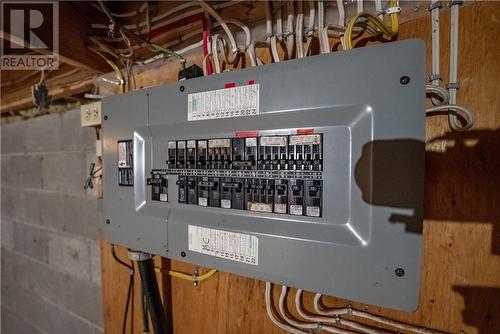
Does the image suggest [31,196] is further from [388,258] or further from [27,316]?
[388,258]

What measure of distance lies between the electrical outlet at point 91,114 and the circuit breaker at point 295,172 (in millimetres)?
372

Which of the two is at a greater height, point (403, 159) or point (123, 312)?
point (403, 159)

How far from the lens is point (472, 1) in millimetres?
509

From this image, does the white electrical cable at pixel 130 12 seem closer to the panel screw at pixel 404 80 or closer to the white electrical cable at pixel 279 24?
the white electrical cable at pixel 279 24

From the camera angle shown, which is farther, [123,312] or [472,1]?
[123,312]

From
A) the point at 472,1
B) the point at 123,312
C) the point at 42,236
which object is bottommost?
the point at 123,312

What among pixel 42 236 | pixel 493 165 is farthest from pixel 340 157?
pixel 42 236

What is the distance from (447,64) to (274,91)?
15.8 inches

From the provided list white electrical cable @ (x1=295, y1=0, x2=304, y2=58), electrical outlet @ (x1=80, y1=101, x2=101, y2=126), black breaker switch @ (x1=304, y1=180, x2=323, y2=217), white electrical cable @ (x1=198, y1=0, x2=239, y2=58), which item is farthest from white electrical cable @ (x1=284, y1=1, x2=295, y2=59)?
electrical outlet @ (x1=80, y1=101, x2=101, y2=126)

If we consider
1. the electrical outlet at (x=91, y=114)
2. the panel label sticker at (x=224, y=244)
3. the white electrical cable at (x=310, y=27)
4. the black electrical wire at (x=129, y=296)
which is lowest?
the black electrical wire at (x=129, y=296)

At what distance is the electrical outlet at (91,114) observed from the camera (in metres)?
0.96

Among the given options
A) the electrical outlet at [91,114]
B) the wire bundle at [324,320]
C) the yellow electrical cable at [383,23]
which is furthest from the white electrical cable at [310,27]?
the electrical outlet at [91,114]

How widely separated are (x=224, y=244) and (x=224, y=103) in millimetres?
332

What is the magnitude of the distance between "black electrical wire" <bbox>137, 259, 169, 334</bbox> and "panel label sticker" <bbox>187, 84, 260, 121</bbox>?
552mm
